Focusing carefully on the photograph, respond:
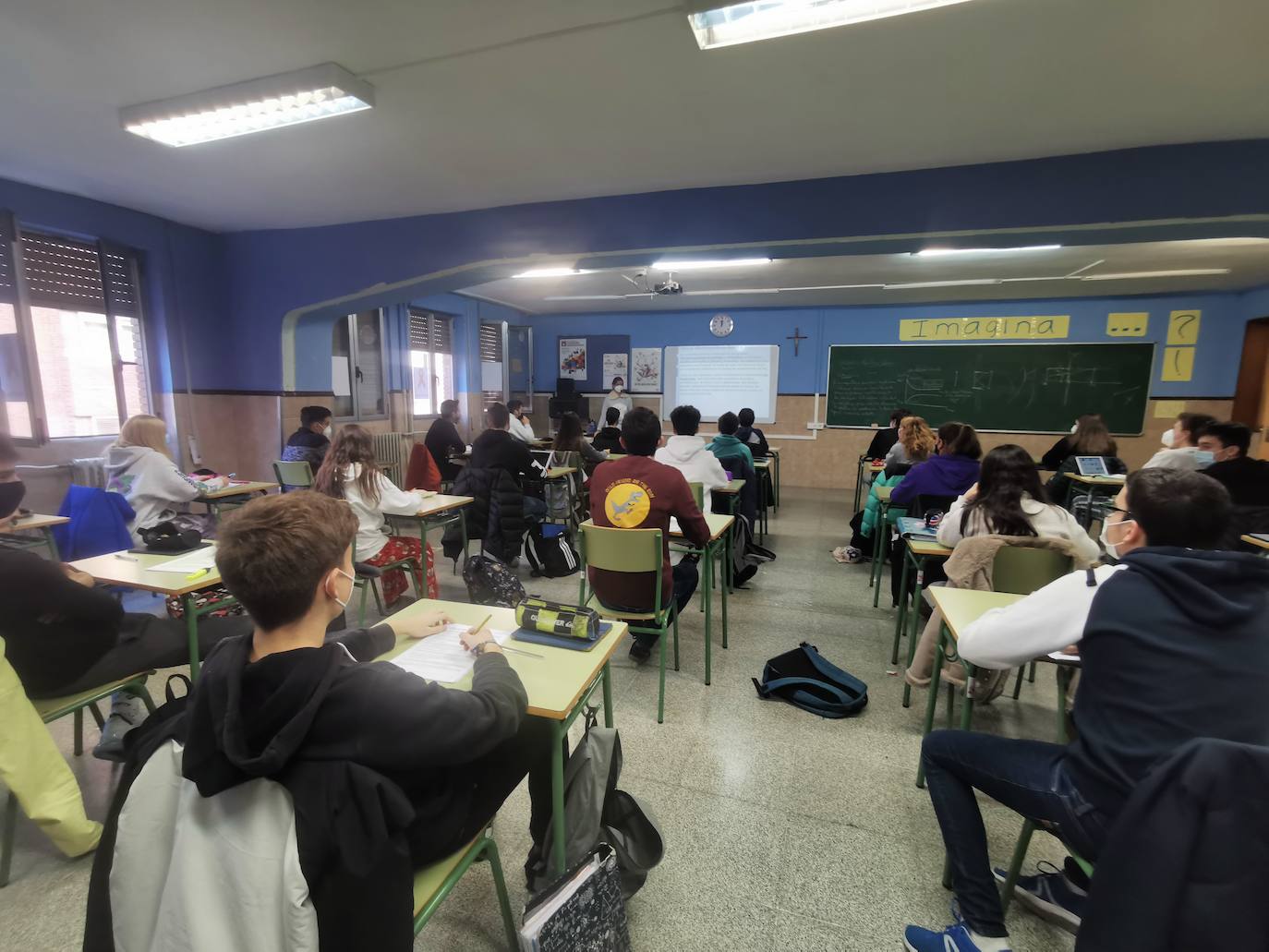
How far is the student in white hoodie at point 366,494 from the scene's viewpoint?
2934 mm

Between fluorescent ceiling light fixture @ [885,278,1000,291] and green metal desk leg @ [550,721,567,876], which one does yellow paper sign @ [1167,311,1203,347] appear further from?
green metal desk leg @ [550,721,567,876]

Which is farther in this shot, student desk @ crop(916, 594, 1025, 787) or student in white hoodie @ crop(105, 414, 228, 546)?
student in white hoodie @ crop(105, 414, 228, 546)

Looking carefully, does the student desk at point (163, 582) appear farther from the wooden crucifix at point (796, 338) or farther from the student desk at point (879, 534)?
the wooden crucifix at point (796, 338)

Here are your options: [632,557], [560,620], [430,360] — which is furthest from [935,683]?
[430,360]

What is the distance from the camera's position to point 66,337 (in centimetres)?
409

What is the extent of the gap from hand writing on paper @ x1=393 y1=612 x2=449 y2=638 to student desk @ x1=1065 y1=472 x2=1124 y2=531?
5.51 metres

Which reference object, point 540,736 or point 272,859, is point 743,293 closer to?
point 540,736

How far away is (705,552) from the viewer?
284 centimetres

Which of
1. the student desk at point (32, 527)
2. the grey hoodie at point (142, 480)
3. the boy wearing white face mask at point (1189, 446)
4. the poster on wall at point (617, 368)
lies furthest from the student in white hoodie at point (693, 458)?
the poster on wall at point (617, 368)

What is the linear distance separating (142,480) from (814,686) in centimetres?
372

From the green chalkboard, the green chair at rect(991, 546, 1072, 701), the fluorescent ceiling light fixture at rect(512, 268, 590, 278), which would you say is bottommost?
the green chair at rect(991, 546, 1072, 701)

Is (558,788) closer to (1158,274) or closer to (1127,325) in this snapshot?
(1158,274)

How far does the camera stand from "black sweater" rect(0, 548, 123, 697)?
1.53 meters

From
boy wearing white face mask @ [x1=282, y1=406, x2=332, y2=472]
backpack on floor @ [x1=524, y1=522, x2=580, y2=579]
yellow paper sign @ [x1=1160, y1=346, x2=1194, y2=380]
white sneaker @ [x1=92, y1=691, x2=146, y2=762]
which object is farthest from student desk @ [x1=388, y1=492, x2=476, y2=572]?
yellow paper sign @ [x1=1160, y1=346, x2=1194, y2=380]
